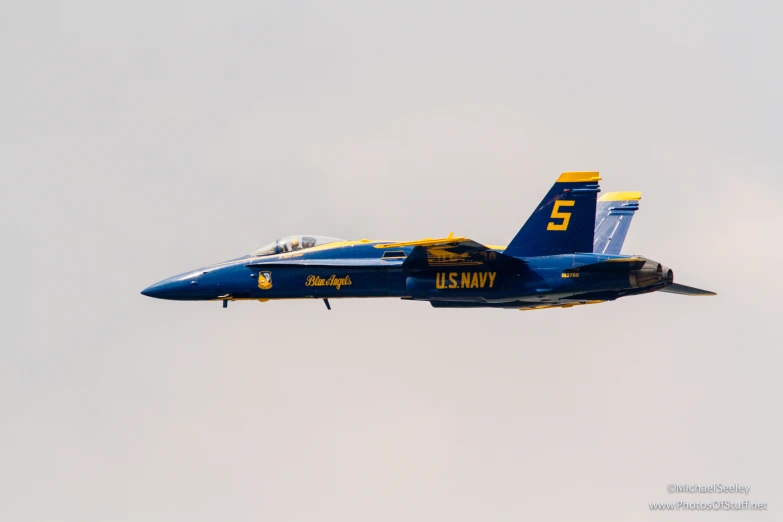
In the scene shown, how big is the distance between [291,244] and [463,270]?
621cm

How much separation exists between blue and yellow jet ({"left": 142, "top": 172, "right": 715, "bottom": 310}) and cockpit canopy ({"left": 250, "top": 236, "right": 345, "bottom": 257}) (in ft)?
0.11

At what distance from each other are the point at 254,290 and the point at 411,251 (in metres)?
5.73

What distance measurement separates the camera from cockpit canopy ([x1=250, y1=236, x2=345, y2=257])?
151 feet

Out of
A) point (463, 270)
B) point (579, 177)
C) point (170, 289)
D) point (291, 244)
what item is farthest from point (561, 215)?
point (170, 289)

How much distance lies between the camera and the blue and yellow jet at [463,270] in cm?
4209

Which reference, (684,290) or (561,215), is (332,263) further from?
(684,290)

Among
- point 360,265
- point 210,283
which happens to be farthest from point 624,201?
point 210,283

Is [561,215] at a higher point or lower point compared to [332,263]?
higher

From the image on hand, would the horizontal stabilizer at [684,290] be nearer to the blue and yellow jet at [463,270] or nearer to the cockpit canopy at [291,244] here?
the blue and yellow jet at [463,270]

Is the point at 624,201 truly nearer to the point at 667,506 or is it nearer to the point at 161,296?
the point at 667,506

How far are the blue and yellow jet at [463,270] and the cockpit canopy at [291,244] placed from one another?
0.03m

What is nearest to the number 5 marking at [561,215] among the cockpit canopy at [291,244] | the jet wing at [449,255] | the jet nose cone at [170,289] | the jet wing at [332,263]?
the jet wing at [449,255]

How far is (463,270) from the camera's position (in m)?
43.3

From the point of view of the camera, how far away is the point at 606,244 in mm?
48531
